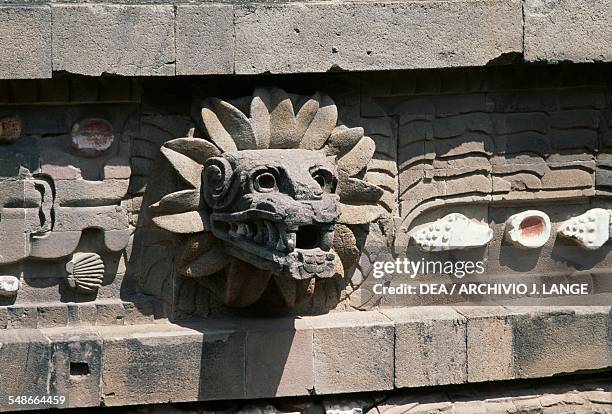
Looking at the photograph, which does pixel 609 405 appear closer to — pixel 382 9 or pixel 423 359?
pixel 423 359

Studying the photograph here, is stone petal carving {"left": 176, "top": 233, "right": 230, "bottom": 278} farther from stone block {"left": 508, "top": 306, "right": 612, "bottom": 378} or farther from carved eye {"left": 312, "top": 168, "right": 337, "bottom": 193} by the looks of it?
stone block {"left": 508, "top": 306, "right": 612, "bottom": 378}

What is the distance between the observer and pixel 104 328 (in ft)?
19.3

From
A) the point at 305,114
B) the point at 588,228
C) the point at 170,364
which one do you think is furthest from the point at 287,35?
the point at 588,228

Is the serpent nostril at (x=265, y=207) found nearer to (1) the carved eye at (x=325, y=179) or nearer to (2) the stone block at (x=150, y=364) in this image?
(1) the carved eye at (x=325, y=179)

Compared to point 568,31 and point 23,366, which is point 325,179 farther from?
point 23,366

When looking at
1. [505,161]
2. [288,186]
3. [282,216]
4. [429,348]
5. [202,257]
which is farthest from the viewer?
[505,161]

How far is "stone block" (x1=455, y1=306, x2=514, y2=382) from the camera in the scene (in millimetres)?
6277

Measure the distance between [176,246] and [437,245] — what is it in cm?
140

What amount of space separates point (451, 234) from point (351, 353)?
84 centimetres

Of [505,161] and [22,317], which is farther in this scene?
[505,161]

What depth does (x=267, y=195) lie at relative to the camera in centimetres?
554

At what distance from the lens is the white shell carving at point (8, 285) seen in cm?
572

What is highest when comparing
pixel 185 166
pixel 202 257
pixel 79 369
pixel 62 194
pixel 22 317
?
pixel 185 166

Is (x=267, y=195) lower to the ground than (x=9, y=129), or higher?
lower
